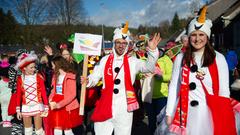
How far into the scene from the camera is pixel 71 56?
319 inches

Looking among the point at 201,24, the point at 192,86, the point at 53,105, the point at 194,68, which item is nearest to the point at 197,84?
the point at 192,86

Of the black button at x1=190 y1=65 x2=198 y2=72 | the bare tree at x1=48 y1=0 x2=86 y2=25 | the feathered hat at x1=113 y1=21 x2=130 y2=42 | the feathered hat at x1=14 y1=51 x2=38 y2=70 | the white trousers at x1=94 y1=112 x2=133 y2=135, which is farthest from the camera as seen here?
the bare tree at x1=48 y1=0 x2=86 y2=25

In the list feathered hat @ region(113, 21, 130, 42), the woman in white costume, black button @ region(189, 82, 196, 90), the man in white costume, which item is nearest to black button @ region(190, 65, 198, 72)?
the woman in white costume

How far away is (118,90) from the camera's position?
4.78m

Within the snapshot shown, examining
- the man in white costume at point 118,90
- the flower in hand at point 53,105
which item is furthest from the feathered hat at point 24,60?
the man in white costume at point 118,90

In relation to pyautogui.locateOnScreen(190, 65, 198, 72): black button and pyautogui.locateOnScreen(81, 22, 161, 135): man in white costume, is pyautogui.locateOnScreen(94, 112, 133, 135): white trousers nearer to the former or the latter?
pyautogui.locateOnScreen(81, 22, 161, 135): man in white costume

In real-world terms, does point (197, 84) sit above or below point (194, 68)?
below

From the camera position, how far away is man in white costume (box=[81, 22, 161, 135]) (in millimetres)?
4719

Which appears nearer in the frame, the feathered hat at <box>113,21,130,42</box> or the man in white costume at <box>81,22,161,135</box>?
the man in white costume at <box>81,22,161,135</box>

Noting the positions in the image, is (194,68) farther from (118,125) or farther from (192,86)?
(118,125)

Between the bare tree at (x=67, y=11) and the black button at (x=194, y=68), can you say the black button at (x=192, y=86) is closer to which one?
the black button at (x=194, y=68)

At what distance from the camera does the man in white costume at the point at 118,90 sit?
4.72 metres

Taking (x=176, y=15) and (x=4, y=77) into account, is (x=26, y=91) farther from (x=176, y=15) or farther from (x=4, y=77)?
(x=176, y=15)

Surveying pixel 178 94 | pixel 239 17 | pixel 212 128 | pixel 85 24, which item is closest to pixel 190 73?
pixel 178 94
